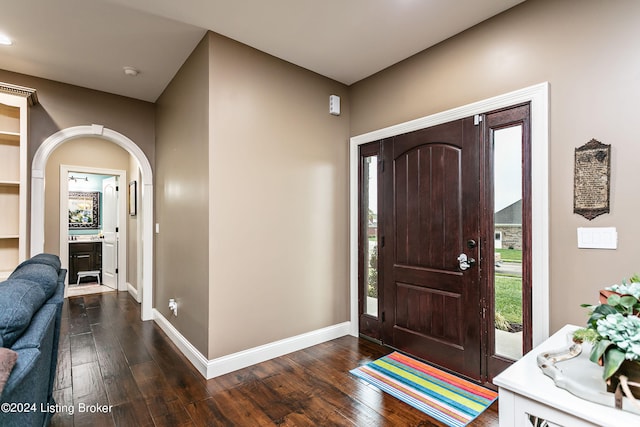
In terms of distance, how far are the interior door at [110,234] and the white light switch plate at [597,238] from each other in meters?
6.59

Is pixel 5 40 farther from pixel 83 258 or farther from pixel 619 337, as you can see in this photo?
pixel 83 258

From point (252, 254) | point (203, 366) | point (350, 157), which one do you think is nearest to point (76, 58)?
point (252, 254)

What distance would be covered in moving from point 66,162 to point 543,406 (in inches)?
260

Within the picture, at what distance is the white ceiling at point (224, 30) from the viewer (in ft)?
7.51

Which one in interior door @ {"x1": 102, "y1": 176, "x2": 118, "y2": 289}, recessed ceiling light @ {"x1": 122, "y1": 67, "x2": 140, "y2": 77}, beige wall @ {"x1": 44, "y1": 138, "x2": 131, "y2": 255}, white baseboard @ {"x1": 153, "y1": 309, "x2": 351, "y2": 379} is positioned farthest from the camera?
interior door @ {"x1": 102, "y1": 176, "x2": 118, "y2": 289}

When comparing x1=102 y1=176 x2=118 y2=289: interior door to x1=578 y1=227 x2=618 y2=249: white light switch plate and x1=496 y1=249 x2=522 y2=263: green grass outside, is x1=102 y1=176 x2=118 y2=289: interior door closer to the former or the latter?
x1=496 y1=249 x2=522 y2=263: green grass outside

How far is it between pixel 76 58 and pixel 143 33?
95 cm

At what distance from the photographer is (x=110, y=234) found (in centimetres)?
612

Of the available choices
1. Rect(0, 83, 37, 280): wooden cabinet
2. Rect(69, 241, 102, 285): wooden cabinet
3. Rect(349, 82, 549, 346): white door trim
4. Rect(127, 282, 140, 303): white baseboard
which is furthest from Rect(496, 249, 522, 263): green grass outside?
Rect(69, 241, 102, 285): wooden cabinet

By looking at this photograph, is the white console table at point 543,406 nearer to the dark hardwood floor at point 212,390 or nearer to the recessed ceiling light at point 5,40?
the dark hardwood floor at point 212,390

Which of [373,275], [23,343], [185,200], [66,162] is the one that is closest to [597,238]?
[373,275]

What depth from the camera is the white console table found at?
3.17 ft

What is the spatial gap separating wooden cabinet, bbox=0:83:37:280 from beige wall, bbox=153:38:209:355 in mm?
1220

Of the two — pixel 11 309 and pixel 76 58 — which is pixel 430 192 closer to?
pixel 11 309
